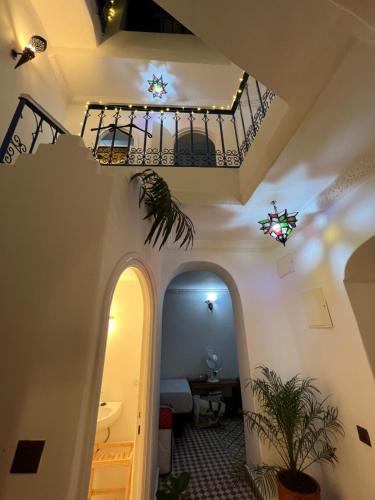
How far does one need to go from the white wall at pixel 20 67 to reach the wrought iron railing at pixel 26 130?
5.4 inches

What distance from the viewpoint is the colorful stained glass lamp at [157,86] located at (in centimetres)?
424

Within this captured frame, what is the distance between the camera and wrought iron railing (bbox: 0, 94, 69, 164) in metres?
1.71

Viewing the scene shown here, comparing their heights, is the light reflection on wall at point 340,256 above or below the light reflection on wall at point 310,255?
below

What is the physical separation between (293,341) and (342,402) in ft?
2.70

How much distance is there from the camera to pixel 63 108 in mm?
4324

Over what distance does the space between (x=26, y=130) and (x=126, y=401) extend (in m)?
4.02

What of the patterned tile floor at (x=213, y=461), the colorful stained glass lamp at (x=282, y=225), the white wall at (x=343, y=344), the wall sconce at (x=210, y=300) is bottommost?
the patterned tile floor at (x=213, y=461)

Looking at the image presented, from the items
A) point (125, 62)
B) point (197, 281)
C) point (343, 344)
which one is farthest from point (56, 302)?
point (197, 281)

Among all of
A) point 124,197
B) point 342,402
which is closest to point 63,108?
point 124,197

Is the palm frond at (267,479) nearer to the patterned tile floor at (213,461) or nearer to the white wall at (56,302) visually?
the patterned tile floor at (213,461)

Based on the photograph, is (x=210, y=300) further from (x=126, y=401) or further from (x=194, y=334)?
(x=126, y=401)

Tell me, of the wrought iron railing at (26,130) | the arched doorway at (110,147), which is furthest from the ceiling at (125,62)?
the wrought iron railing at (26,130)

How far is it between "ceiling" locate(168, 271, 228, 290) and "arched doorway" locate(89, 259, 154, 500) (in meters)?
2.12

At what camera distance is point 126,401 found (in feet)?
9.62
